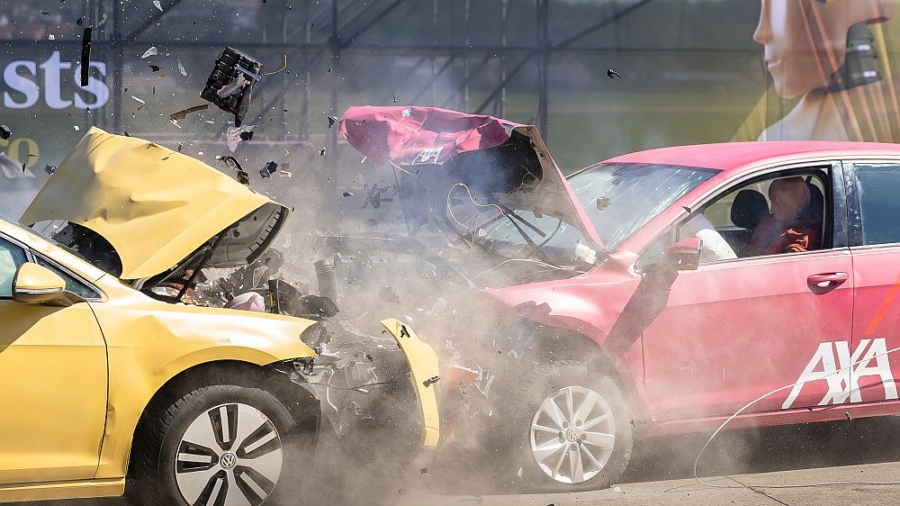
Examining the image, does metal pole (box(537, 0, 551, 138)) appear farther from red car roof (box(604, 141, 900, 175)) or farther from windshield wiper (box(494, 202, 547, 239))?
windshield wiper (box(494, 202, 547, 239))

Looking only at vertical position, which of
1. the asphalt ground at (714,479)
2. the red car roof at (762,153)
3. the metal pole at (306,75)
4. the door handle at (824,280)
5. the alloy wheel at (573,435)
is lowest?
the asphalt ground at (714,479)

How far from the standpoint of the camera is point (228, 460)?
438 centimetres

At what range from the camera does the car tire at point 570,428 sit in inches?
203

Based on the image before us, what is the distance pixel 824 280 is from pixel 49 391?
3.91 metres

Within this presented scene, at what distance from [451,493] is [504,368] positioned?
691mm

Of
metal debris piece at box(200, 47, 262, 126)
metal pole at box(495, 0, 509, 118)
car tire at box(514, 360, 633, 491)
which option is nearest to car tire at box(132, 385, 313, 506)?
car tire at box(514, 360, 633, 491)

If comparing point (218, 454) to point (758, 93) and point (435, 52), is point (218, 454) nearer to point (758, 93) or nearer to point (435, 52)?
point (435, 52)

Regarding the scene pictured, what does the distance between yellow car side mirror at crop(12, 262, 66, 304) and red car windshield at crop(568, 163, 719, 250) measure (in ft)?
9.23

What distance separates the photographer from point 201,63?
45.1 ft

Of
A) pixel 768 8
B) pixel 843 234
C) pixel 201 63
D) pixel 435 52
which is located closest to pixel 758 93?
pixel 768 8

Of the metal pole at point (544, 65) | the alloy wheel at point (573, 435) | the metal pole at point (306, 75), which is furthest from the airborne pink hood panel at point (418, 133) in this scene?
the metal pole at point (544, 65)

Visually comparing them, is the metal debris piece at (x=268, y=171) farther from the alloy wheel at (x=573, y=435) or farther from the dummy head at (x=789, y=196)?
the dummy head at (x=789, y=196)

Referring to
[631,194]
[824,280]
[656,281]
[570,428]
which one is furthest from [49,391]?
[824,280]

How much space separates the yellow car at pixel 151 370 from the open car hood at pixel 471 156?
3.88 ft
